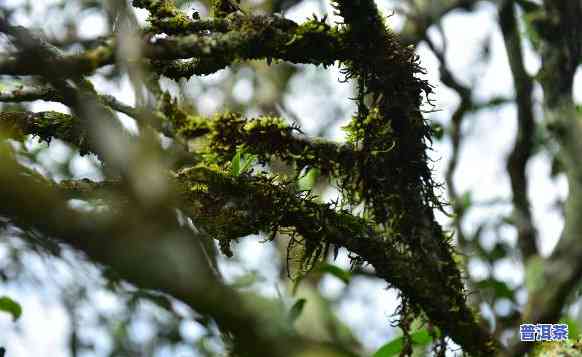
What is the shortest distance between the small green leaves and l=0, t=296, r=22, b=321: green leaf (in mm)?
700

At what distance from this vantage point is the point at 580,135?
8.04ft

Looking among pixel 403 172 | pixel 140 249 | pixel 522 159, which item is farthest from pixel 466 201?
pixel 140 249

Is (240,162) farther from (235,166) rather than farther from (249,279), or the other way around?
(249,279)

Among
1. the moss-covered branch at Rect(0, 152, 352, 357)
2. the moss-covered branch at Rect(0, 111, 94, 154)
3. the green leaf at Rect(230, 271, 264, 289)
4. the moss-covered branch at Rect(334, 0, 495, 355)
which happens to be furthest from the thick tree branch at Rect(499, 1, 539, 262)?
the moss-covered branch at Rect(0, 152, 352, 357)

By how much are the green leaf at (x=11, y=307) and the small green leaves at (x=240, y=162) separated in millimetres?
700

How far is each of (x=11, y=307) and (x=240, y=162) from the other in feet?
2.38

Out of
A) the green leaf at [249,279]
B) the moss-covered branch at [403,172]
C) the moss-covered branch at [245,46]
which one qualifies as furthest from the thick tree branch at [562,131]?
the moss-covered branch at [245,46]

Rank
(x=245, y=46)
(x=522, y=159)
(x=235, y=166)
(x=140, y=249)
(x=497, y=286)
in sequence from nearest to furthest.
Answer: (x=140, y=249)
(x=245, y=46)
(x=235, y=166)
(x=497, y=286)
(x=522, y=159)

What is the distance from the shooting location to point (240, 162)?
1.33m

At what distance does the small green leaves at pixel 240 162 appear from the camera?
128 cm

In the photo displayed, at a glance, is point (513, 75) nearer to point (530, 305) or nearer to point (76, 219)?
point (530, 305)

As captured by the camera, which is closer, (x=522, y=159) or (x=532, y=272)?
(x=532, y=272)

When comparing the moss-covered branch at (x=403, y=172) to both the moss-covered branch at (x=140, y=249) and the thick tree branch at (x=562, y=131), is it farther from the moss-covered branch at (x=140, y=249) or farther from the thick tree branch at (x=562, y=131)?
the moss-covered branch at (x=140, y=249)

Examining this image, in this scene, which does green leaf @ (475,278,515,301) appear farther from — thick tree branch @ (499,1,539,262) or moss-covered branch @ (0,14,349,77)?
moss-covered branch @ (0,14,349,77)
